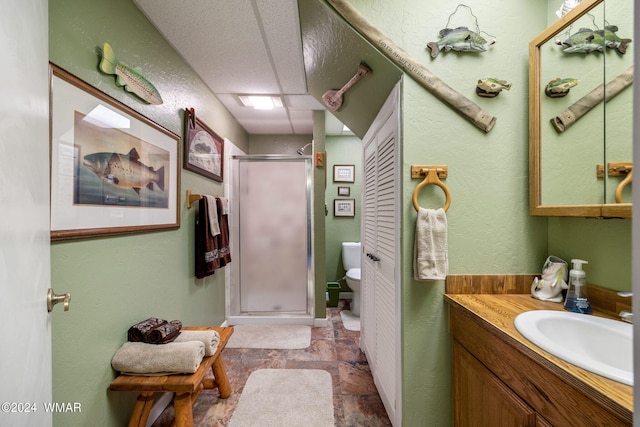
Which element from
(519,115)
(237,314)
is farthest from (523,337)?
(237,314)

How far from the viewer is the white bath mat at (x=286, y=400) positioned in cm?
147

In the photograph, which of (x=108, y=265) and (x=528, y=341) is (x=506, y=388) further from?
(x=108, y=265)

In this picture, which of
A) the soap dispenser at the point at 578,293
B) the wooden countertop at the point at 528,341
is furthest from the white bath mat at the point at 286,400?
the soap dispenser at the point at 578,293

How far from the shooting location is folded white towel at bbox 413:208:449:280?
114 centimetres

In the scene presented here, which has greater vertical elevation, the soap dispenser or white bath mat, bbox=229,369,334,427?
the soap dispenser

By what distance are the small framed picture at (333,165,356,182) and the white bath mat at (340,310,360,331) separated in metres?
1.75

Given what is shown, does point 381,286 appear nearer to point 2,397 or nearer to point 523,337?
point 523,337

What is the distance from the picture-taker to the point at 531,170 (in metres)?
1.18

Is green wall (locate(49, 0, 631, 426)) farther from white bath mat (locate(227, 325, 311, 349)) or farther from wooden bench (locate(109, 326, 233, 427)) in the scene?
white bath mat (locate(227, 325, 311, 349))

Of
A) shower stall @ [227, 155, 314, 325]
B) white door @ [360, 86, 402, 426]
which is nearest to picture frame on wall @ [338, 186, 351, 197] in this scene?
shower stall @ [227, 155, 314, 325]

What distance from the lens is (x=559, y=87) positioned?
1.10m

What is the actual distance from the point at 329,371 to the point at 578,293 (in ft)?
5.23

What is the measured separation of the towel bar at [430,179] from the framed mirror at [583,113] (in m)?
0.40

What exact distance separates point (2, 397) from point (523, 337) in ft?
4.30
